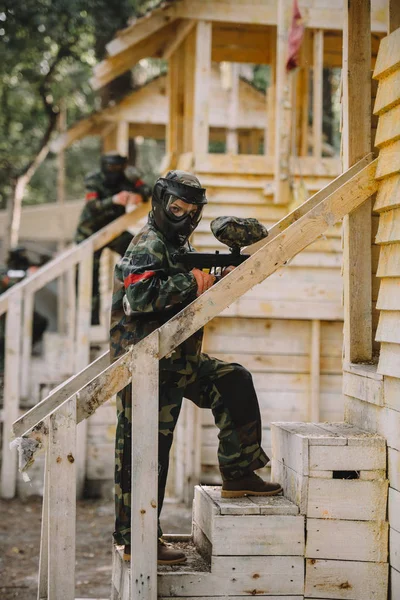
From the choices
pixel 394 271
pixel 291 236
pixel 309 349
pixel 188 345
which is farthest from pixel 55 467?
pixel 309 349

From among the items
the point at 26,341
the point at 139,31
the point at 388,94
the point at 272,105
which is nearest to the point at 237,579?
the point at 388,94

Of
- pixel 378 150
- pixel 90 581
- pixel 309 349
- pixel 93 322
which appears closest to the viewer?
pixel 378 150

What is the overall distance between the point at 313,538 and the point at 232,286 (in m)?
1.35

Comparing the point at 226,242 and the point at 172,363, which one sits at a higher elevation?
the point at 226,242

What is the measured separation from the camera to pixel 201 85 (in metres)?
9.48

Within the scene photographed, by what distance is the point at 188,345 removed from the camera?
471 centimetres

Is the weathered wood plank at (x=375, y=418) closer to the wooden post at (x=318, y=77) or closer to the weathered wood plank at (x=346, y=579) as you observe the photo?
the weathered wood plank at (x=346, y=579)

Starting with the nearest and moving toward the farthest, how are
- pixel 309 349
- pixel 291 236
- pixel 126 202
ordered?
pixel 291 236
pixel 309 349
pixel 126 202

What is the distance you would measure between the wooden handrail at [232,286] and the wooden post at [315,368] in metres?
4.40

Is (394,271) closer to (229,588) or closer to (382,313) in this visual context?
(382,313)

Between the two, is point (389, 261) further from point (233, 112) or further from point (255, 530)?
point (233, 112)

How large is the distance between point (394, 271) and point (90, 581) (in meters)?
3.74

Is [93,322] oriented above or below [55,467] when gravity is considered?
above

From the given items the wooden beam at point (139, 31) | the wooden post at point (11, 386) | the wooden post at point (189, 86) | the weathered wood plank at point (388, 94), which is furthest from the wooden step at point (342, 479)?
the wooden beam at point (139, 31)
